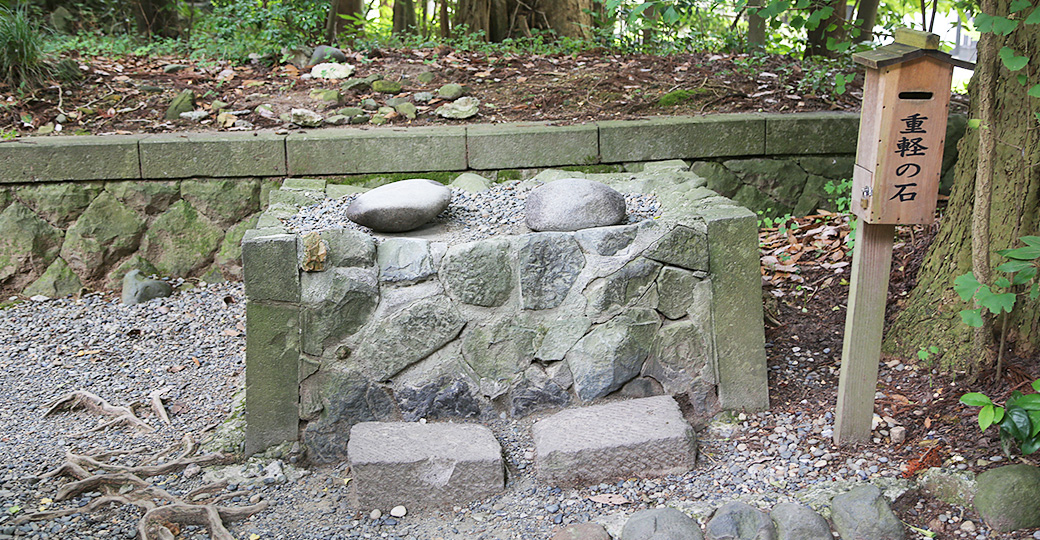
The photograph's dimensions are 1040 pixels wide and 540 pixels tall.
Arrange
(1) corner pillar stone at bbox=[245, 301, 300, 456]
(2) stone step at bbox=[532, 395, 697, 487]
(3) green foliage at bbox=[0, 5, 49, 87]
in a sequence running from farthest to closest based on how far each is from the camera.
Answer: (3) green foliage at bbox=[0, 5, 49, 87] → (1) corner pillar stone at bbox=[245, 301, 300, 456] → (2) stone step at bbox=[532, 395, 697, 487]

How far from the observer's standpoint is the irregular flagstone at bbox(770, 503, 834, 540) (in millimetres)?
2377

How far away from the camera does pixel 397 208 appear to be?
3078mm

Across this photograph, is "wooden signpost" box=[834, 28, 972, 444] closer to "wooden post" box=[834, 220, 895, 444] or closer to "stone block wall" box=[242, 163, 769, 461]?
"wooden post" box=[834, 220, 895, 444]

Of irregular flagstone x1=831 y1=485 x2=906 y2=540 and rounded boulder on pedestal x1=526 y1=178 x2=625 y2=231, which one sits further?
rounded boulder on pedestal x1=526 y1=178 x2=625 y2=231

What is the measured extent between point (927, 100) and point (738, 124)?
2.20 meters

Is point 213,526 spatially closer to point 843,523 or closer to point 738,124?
point 843,523

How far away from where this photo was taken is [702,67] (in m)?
5.60

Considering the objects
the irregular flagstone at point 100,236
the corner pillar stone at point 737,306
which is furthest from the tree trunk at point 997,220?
the irregular flagstone at point 100,236

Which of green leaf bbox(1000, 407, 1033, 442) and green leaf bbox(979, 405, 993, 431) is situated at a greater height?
green leaf bbox(979, 405, 993, 431)

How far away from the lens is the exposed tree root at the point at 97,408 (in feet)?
11.0

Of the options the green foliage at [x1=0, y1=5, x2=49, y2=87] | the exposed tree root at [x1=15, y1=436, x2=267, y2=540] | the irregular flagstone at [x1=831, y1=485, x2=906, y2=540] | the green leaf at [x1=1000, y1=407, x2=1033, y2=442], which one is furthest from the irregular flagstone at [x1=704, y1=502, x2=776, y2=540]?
the green foliage at [x1=0, y1=5, x2=49, y2=87]

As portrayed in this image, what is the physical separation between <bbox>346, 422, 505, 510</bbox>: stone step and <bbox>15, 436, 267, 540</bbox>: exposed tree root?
1.26 ft

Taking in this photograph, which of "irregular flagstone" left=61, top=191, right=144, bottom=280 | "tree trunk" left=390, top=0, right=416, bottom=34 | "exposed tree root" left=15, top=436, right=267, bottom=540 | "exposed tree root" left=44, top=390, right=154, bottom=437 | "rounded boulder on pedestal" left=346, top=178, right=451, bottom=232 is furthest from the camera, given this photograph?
"tree trunk" left=390, top=0, right=416, bottom=34

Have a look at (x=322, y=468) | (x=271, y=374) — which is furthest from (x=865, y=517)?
(x=271, y=374)
